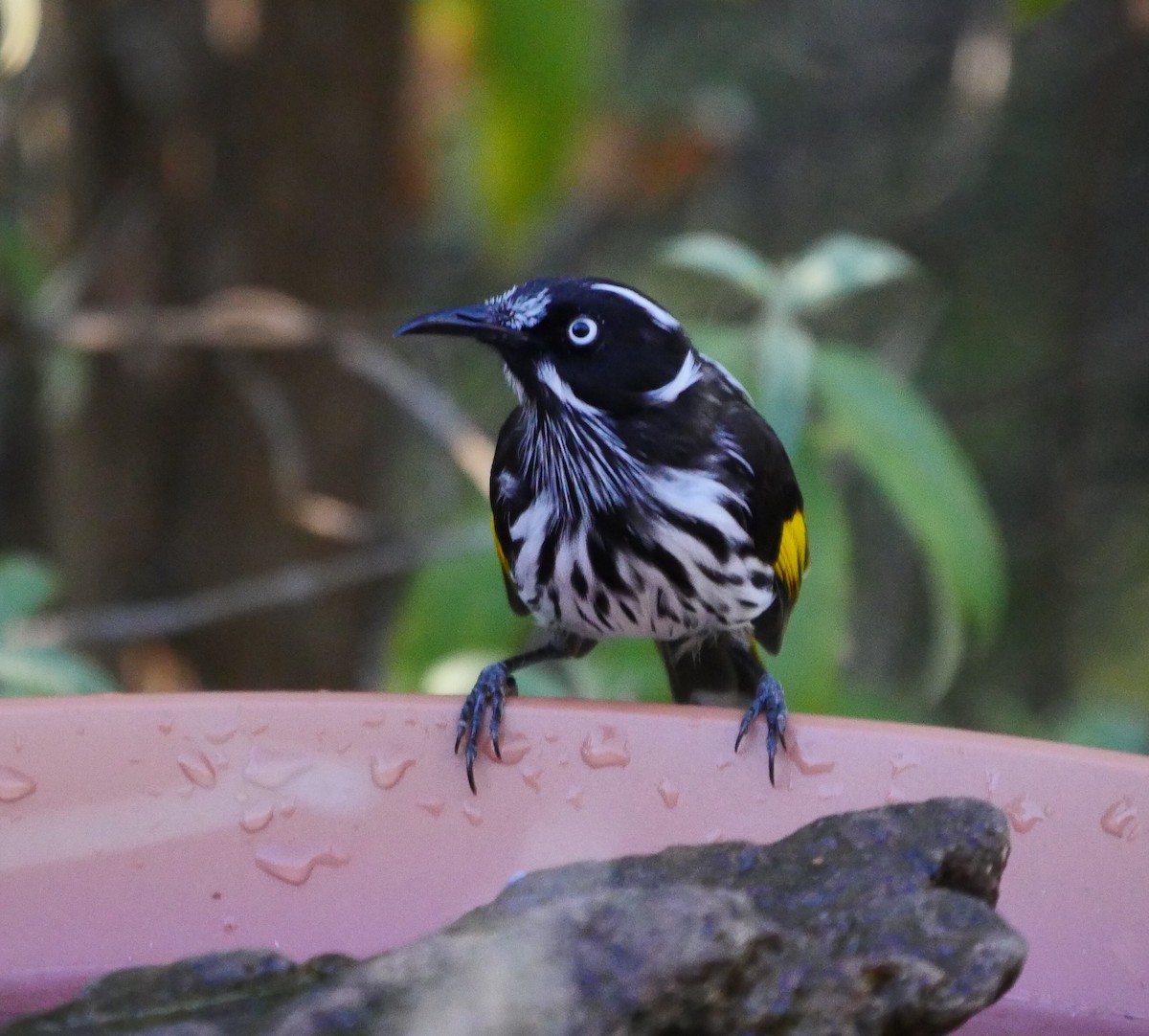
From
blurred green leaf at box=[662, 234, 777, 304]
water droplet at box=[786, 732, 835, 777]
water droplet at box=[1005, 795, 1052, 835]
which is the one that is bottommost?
water droplet at box=[1005, 795, 1052, 835]

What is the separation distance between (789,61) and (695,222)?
0.73 metres

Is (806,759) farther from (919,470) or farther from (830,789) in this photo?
(919,470)

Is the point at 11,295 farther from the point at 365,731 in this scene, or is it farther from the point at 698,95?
the point at 698,95

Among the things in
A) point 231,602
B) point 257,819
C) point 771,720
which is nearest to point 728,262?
point 771,720

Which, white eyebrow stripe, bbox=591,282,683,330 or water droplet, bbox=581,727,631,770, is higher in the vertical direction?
white eyebrow stripe, bbox=591,282,683,330

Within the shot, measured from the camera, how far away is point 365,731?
1.86 m

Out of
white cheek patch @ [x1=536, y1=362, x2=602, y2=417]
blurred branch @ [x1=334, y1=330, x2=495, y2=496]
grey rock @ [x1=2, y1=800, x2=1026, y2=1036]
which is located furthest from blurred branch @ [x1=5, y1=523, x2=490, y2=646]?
grey rock @ [x1=2, y1=800, x2=1026, y2=1036]

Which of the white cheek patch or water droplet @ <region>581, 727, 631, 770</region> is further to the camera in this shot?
the white cheek patch

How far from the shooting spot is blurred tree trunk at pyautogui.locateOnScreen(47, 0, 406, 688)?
4383 millimetres

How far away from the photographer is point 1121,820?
1760 mm

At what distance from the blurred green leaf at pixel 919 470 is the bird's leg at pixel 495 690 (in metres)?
0.62

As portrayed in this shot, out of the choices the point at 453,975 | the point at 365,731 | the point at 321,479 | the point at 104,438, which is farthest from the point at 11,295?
the point at 453,975

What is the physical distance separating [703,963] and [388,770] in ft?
2.19

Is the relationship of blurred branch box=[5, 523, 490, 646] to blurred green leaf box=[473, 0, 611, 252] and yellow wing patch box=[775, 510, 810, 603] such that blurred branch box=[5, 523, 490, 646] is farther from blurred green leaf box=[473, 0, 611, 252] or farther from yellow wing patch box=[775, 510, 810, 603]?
blurred green leaf box=[473, 0, 611, 252]
